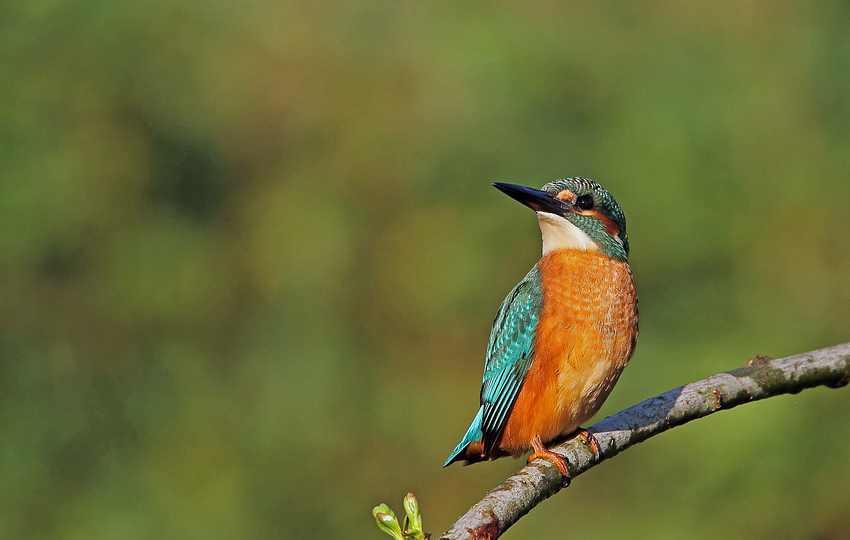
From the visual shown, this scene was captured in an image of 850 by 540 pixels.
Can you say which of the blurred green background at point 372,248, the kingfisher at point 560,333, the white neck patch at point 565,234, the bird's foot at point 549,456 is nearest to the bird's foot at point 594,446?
the kingfisher at point 560,333

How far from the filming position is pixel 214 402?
5.27m

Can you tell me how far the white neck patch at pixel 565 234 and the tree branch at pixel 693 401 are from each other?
571mm

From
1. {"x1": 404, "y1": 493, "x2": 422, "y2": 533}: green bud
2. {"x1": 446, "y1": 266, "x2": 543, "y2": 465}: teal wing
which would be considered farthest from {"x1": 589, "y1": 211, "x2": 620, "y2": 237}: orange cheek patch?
{"x1": 404, "y1": 493, "x2": 422, "y2": 533}: green bud

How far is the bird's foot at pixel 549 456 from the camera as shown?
2316 mm

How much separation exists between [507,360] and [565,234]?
47 centimetres

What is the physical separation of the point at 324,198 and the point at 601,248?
11.0 feet

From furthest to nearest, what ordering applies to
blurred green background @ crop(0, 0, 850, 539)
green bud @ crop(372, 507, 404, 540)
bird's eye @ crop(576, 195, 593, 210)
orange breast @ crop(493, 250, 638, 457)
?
1. blurred green background @ crop(0, 0, 850, 539)
2. bird's eye @ crop(576, 195, 593, 210)
3. orange breast @ crop(493, 250, 638, 457)
4. green bud @ crop(372, 507, 404, 540)

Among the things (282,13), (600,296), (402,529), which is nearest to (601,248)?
(600,296)

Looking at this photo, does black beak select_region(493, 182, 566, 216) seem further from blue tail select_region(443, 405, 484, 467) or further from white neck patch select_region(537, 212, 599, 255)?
blue tail select_region(443, 405, 484, 467)

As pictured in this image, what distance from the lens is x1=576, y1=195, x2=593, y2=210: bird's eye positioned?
Result: 283cm

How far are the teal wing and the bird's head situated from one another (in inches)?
6.4

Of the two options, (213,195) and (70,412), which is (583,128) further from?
(70,412)

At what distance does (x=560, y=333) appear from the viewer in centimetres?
265

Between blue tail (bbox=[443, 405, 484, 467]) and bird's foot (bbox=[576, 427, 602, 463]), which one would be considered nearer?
bird's foot (bbox=[576, 427, 602, 463])
